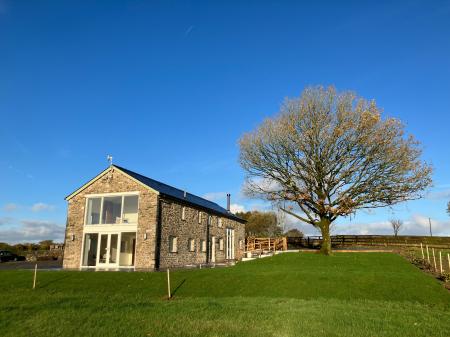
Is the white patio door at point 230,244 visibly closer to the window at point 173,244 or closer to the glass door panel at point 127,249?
the window at point 173,244

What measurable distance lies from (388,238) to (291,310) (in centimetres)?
4118

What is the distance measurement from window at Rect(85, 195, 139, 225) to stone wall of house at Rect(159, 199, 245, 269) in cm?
224

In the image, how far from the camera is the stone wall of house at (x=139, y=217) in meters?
24.0

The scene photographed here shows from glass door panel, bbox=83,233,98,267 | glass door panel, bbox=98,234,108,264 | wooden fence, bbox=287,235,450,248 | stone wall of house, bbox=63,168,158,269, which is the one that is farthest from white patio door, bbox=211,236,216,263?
wooden fence, bbox=287,235,450,248

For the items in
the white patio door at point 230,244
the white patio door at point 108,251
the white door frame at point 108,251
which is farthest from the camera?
the white patio door at point 230,244

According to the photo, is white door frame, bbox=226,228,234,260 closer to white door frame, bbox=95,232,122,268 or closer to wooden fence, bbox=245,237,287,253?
wooden fence, bbox=245,237,287,253

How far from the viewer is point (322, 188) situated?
30.5m

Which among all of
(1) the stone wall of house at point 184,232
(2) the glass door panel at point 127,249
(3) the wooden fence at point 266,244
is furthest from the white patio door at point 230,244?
(2) the glass door panel at point 127,249

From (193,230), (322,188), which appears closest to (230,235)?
(193,230)

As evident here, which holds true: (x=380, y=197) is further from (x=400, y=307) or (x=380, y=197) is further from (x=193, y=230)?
(x=400, y=307)

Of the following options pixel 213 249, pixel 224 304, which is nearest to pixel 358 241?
pixel 213 249

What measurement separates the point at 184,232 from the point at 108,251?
213 inches

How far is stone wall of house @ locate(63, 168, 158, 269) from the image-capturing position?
24031 millimetres

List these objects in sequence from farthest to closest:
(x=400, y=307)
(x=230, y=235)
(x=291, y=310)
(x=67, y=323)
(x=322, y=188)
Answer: (x=230, y=235), (x=322, y=188), (x=400, y=307), (x=291, y=310), (x=67, y=323)
